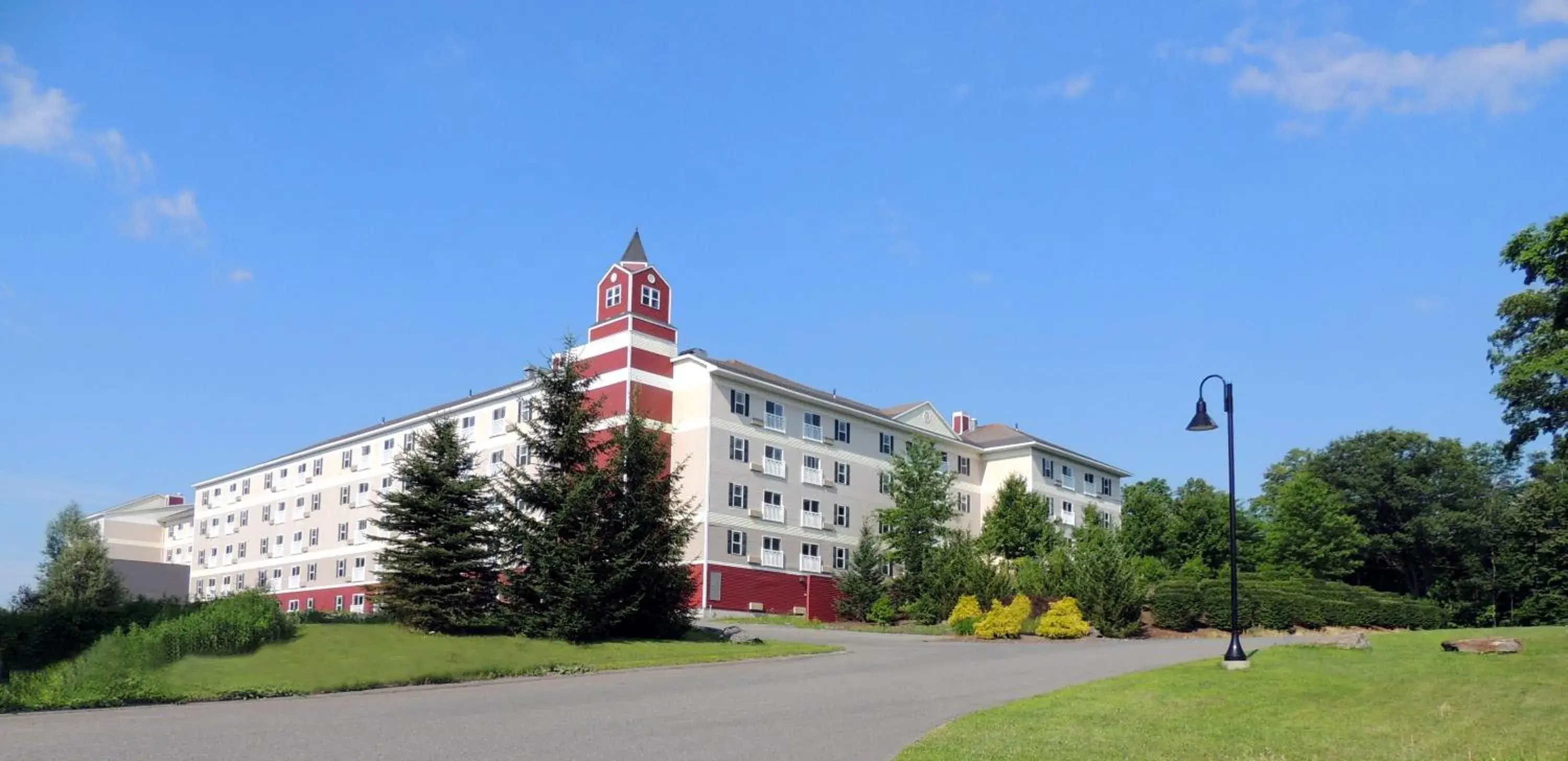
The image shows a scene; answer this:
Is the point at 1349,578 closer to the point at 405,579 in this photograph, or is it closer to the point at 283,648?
the point at 405,579

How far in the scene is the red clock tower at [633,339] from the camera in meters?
54.3

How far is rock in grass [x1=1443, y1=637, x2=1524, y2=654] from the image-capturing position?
23.5m

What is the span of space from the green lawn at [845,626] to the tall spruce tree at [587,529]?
11481 mm

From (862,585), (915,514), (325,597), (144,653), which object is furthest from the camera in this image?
(325,597)

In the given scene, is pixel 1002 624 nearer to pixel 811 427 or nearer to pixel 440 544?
pixel 440 544

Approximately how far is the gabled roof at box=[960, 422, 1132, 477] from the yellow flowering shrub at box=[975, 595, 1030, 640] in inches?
1188

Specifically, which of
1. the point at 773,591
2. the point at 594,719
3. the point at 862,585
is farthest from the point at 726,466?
the point at 594,719

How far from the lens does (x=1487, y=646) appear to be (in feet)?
77.9

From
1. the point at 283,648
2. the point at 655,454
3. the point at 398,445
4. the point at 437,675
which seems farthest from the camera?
the point at 398,445

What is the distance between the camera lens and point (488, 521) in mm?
31406

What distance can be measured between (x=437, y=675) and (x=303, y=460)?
61902 millimetres

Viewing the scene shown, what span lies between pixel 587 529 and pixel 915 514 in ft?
84.4

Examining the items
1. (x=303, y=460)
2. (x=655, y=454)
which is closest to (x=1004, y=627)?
(x=655, y=454)

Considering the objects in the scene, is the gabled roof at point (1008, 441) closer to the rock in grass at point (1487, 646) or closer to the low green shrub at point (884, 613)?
the low green shrub at point (884, 613)
